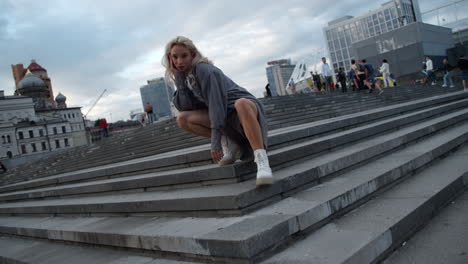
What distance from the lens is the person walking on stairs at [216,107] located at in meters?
3.03

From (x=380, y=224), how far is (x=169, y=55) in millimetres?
2381

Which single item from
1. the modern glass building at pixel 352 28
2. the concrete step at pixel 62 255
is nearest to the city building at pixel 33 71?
the modern glass building at pixel 352 28

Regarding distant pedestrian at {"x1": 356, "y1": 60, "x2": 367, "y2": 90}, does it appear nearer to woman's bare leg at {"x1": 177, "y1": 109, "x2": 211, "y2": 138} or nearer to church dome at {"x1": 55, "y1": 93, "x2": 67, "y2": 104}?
woman's bare leg at {"x1": 177, "y1": 109, "x2": 211, "y2": 138}

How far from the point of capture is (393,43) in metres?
23.1

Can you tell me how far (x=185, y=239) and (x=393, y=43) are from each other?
24380 mm

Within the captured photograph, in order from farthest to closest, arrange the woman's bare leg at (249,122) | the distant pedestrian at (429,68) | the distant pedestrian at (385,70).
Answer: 1. the distant pedestrian at (429,68)
2. the distant pedestrian at (385,70)
3. the woman's bare leg at (249,122)

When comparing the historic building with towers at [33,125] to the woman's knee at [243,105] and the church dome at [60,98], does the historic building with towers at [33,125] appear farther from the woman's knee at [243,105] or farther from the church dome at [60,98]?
the woman's knee at [243,105]

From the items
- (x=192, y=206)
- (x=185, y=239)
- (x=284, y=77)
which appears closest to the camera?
(x=185, y=239)

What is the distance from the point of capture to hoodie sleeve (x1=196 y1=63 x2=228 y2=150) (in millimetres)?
3117

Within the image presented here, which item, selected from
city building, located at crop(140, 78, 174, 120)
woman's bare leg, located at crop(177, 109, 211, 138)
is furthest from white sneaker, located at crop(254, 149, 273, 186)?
city building, located at crop(140, 78, 174, 120)

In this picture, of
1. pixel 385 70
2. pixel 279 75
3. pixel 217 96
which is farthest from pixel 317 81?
pixel 279 75

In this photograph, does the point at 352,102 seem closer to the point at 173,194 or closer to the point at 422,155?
the point at 422,155

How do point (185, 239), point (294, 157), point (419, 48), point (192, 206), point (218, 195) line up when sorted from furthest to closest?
point (419, 48) < point (294, 157) < point (192, 206) < point (218, 195) < point (185, 239)

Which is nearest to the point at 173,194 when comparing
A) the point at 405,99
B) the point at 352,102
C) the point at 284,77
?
the point at 352,102
